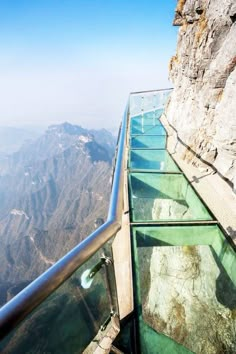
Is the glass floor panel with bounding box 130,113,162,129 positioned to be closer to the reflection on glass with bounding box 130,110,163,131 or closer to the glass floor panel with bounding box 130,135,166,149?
the reflection on glass with bounding box 130,110,163,131

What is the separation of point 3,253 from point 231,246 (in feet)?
430

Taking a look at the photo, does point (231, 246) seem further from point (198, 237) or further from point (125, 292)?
point (125, 292)

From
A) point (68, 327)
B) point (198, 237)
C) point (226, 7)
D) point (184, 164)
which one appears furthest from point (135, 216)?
point (226, 7)

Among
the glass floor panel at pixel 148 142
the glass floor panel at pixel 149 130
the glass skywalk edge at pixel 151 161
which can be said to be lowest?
the glass skywalk edge at pixel 151 161

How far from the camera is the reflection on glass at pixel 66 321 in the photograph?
Answer: 124cm

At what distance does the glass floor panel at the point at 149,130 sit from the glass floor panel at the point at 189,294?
5.97 m

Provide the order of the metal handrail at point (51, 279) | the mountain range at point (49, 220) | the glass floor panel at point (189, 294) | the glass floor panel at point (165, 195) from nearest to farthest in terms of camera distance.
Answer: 1. the metal handrail at point (51, 279)
2. the glass floor panel at point (189, 294)
3. the glass floor panel at point (165, 195)
4. the mountain range at point (49, 220)

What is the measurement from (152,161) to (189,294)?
382 cm

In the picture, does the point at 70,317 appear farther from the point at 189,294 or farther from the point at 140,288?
the point at 189,294

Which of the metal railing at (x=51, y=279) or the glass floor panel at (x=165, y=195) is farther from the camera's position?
the glass floor panel at (x=165, y=195)

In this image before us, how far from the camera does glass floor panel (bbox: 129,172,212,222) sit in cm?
463

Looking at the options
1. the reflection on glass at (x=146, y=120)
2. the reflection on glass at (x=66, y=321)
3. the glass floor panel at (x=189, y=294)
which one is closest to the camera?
the reflection on glass at (x=66, y=321)

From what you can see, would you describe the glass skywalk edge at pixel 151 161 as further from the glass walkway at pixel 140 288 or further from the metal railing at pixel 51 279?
the metal railing at pixel 51 279

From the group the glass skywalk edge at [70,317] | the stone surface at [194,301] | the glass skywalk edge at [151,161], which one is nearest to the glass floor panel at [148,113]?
the glass skywalk edge at [151,161]
